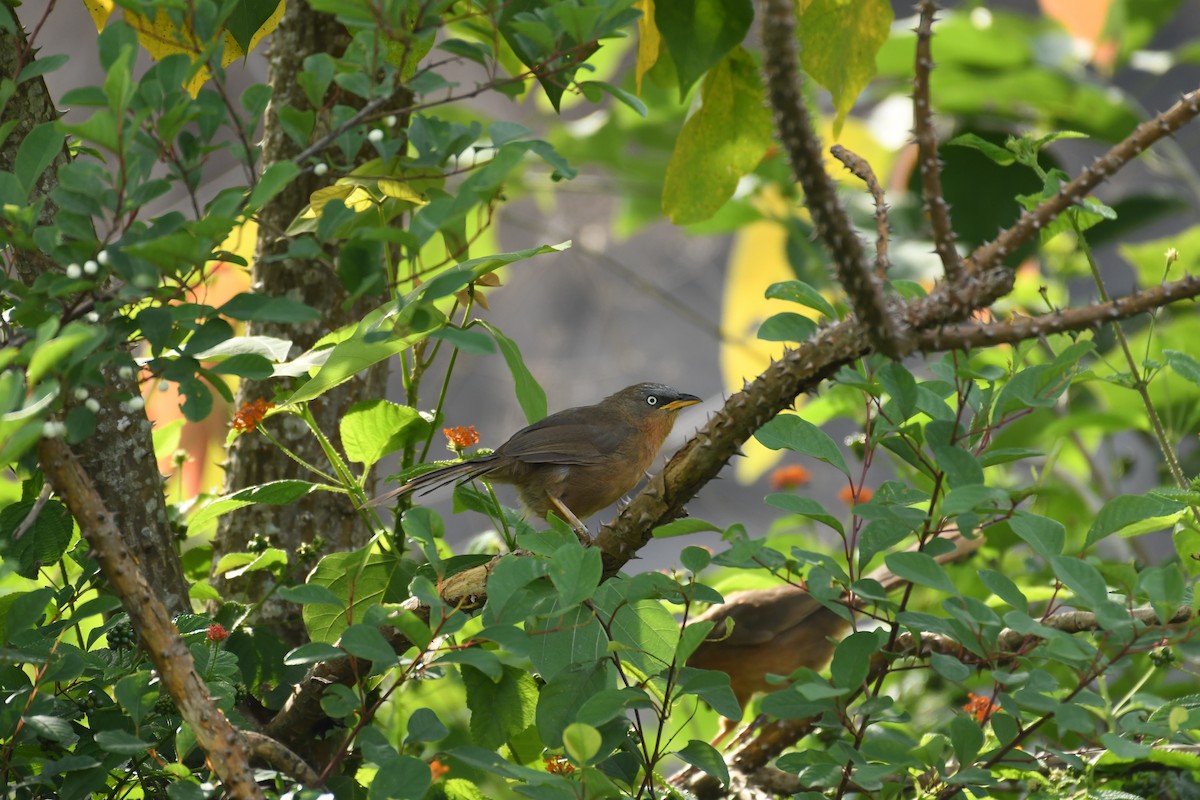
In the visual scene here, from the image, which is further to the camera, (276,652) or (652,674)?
(276,652)

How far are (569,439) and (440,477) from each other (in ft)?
1.96

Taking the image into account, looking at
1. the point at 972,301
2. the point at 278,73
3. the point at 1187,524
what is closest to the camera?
the point at 972,301

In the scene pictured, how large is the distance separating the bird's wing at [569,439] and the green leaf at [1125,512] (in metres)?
1.19

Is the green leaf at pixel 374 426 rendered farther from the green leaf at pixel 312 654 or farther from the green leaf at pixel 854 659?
the green leaf at pixel 854 659

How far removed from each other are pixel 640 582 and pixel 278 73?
3.94ft

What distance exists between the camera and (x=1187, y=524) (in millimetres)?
1476

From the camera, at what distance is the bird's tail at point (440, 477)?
164 cm

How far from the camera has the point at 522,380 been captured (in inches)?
58.1

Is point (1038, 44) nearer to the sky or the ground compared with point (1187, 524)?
nearer to the sky

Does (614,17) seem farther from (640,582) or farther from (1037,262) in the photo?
(1037,262)

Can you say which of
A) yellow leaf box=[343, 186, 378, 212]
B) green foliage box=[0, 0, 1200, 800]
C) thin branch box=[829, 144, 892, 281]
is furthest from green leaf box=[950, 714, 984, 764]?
yellow leaf box=[343, 186, 378, 212]

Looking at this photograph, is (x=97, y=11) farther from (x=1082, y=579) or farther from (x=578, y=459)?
(x=1082, y=579)

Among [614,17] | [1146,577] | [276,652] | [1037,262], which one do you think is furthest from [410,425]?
[1037,262]

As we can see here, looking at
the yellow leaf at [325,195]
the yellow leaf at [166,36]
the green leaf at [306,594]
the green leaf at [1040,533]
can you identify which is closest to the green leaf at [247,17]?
the yellow leaf at [166,36]
